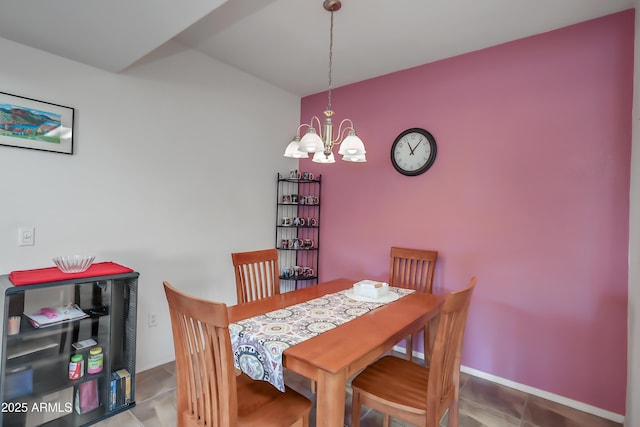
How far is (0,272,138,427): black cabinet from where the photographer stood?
5.22 feet

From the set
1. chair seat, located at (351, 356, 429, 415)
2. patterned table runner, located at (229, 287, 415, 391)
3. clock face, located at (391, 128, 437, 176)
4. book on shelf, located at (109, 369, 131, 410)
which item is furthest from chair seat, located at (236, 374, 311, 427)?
clock face, located at (391, 128, 437, 176)

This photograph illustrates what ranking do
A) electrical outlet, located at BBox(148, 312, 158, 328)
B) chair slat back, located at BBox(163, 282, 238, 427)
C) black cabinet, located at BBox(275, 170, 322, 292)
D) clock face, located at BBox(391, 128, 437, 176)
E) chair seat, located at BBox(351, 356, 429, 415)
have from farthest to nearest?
black cabinet, located at BBox(275, 170, 322, 292)
clock face, located at BBox(391, 128, 437, 176)
electrical outlet, located at BBox(148, 312, 158, 328)
chair seat, located at BBox(351, 356, 429, 415)
chair slat back, located at BBox(163, 282, 238, 427)

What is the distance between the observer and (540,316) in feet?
7.33

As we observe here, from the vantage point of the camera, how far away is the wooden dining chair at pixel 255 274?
7.07 feet

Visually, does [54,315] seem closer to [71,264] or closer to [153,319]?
[71,264]

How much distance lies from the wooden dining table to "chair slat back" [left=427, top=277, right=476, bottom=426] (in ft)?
0.70

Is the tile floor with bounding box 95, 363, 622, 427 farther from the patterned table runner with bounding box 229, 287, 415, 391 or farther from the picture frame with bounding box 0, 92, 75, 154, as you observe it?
the picture frame with bounding box 0, 92, 75, 154

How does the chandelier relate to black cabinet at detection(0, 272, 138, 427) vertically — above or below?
above

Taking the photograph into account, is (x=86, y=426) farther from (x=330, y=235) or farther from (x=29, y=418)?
(x=330, y=235)

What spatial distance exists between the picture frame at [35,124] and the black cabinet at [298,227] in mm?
1843

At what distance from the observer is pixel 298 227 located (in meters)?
3.50

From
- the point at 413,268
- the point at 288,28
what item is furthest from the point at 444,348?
the point at 288,28

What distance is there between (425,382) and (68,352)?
Result: 2.00 m

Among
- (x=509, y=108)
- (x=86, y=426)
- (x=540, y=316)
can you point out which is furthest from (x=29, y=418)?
(x=509, y=108)
